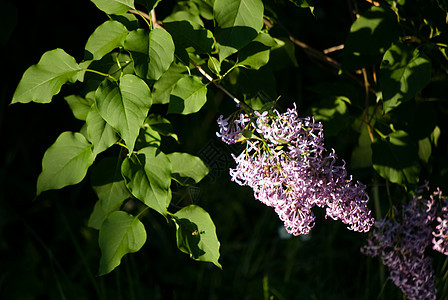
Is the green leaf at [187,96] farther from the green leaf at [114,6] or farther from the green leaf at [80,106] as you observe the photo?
the green leaf at [80,106]

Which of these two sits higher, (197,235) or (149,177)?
(149,177)

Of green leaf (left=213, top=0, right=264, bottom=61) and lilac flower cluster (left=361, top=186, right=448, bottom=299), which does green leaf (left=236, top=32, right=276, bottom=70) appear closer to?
green leaf (left=213, top=0, right=264, bottom=61)

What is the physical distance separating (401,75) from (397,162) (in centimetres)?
24

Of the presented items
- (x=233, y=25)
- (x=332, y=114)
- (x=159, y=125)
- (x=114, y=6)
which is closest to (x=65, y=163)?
(x=159, y=125)

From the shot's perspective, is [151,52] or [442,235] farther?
[442,235]

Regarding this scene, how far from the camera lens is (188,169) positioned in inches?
44.4

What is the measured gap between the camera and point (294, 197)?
3.18ft

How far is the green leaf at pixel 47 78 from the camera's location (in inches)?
36.8

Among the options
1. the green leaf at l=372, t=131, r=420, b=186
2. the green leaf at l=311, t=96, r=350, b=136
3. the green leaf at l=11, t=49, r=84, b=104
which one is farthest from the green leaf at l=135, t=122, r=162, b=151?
the green leaf at l=372, t=131, r=420, b=186

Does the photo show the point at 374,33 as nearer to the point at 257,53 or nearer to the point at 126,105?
the point at 257,53

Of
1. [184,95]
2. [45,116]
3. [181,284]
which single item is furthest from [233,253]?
[184,95]

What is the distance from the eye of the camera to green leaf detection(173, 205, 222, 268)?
1.00m

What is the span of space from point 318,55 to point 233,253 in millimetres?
1302

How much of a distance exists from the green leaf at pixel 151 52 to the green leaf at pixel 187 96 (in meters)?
0.08
